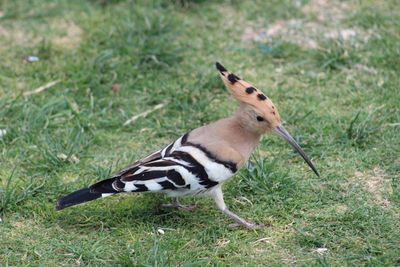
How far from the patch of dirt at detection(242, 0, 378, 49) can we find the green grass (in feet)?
0.06

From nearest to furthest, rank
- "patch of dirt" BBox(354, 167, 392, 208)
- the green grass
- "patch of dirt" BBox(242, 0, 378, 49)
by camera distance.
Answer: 1. the green grass
2. "patch of dirt" BBox(354, 167, 392, 208)
3. "patch of dirt" BBox(242, 0, 378, 49)

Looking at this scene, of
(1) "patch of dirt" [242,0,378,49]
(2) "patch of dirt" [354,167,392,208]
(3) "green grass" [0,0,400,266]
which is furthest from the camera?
(1) "patch of dirt" [242,0,378,49]

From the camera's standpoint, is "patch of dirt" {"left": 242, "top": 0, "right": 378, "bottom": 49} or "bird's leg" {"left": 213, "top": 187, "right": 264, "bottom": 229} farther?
"patch of dirt" {"left": 242, "top": 0, "right": 378, "bottom": 49}

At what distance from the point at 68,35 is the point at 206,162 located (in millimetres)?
2583

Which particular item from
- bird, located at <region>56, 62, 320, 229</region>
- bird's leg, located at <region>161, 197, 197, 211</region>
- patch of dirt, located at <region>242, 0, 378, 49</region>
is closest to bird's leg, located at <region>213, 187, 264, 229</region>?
bird, located at <region>56, 62, 320, 229</region>

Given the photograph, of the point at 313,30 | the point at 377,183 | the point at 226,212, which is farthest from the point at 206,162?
the point at 313,30

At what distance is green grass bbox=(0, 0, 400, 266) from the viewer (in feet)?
12.3

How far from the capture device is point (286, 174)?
422cm

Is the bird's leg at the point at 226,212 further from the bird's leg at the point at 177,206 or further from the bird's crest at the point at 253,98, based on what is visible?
the bird's crest at the point at 253,98

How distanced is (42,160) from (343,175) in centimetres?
178

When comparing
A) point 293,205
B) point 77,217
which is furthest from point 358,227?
point 77,217

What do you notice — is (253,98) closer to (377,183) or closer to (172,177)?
(172,177)

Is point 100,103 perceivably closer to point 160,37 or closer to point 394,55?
point 160,37

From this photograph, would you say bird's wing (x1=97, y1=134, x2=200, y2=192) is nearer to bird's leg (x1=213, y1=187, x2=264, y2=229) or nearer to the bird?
the bird
